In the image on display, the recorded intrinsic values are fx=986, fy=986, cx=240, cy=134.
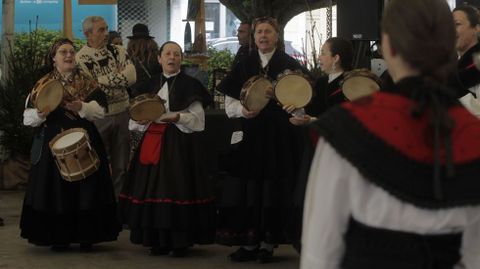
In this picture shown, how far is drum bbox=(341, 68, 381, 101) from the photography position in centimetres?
601

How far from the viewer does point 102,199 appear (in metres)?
7.12

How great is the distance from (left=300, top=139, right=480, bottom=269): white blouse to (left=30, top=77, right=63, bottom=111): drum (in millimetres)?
4557

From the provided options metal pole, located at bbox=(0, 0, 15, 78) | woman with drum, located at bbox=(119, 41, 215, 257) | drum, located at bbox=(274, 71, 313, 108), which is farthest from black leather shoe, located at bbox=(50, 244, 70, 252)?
metal pole, located at bbox=(0, 0, 15, 78)

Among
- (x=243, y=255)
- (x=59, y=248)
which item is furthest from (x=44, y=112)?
(x=243, y=255)

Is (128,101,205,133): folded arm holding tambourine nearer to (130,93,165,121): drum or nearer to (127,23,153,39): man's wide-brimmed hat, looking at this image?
(130,93,165,121): drum

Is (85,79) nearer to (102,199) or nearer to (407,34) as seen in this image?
(102,199)

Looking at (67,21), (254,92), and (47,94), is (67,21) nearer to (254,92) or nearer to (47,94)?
(47,94)

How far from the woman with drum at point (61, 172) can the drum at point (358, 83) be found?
6.21ft

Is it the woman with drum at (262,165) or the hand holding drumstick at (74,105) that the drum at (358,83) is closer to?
the woman with drum at (262,165)

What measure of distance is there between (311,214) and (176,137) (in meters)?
4.48

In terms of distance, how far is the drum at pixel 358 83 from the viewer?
6012 millimetres

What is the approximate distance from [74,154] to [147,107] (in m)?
0.59

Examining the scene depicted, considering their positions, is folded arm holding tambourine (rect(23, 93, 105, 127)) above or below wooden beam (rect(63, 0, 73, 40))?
below

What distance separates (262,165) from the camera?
21.9ft
